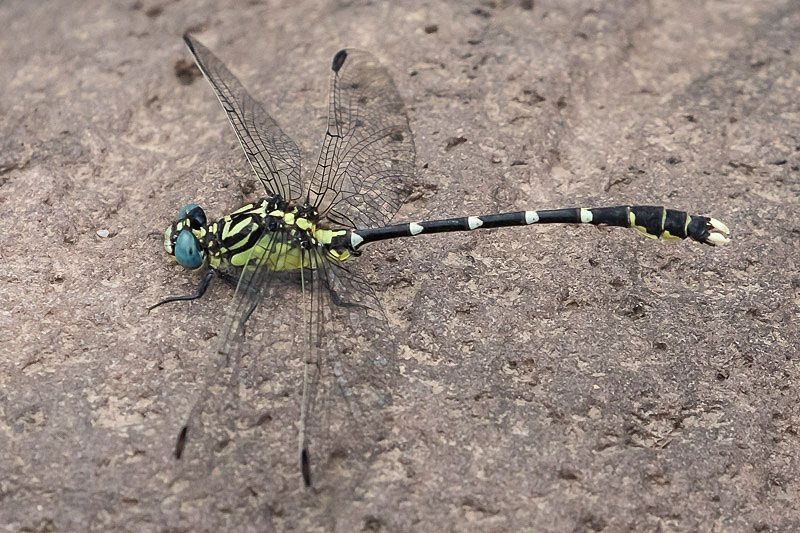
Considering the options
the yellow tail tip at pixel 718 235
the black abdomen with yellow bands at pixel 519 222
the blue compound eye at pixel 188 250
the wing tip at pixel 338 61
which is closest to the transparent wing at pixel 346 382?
the black abdomen with yellow bands at pixel 519 222

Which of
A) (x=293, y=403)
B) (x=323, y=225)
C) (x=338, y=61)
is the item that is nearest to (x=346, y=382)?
(x=293, y=403)

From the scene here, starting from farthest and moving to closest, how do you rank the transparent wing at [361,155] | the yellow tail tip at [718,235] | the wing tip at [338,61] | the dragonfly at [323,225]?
1. the wing tip at [338,61]
2. the transparent wing at [361,155]
3. the yellow tail tip at [718,235]
4. the dragonfly at [323,225]

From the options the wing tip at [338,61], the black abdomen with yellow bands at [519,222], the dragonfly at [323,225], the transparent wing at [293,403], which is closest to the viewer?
the transparent wing at [293,403]

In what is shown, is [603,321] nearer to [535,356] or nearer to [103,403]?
[535,356]

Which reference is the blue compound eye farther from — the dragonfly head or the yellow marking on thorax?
the yellow marking on thorax

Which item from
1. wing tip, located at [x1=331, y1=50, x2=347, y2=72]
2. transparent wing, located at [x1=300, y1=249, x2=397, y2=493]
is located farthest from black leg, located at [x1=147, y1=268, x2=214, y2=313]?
wing tip, located at [x1=331, y1=50, x2=347, y2=72]

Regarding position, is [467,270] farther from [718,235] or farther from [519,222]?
[718,235]

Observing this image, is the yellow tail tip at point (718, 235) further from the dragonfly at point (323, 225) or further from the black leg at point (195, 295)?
the black leg at point (195, 295)

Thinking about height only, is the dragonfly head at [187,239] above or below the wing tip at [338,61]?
below
